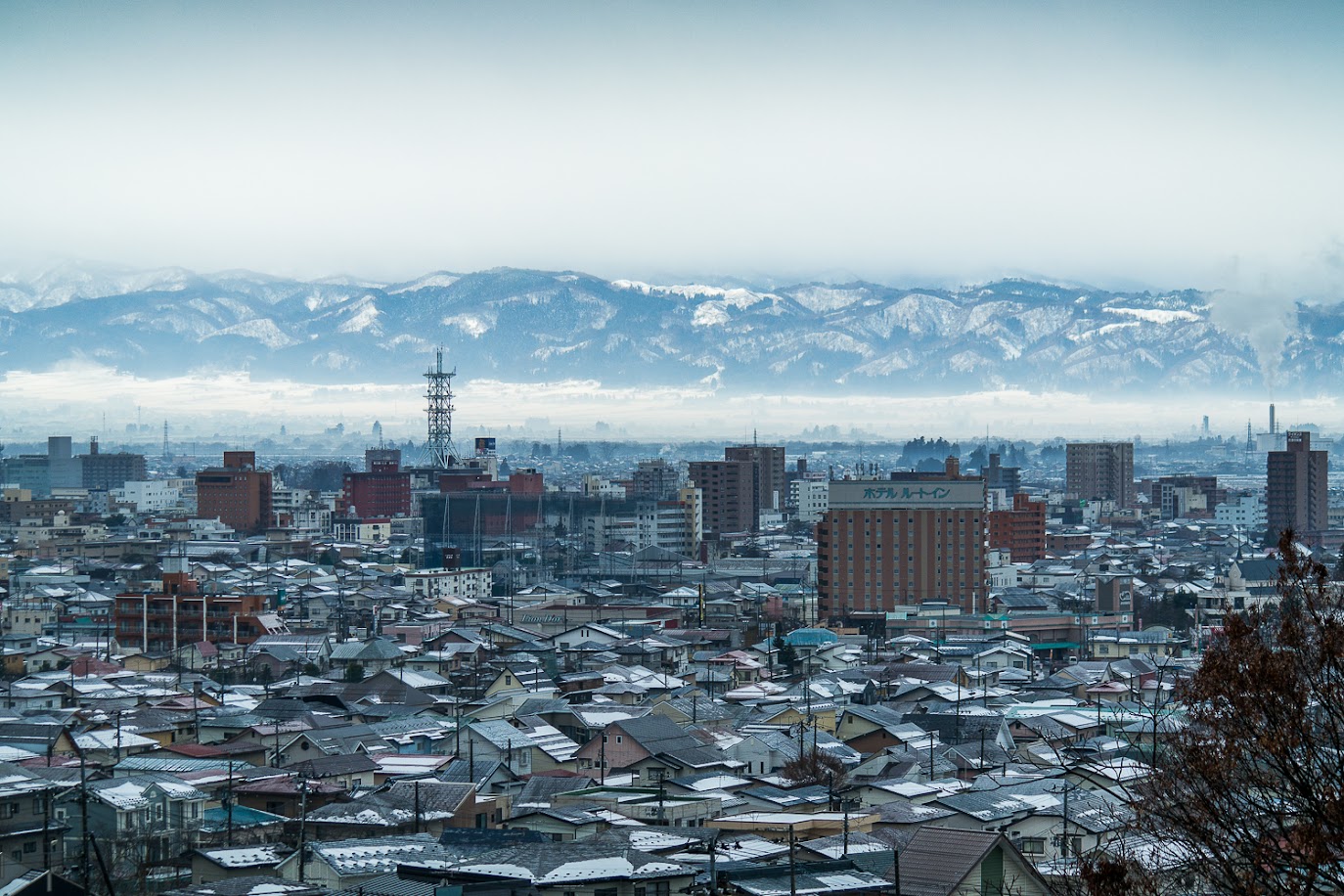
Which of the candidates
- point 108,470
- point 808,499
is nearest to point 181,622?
point 808,499

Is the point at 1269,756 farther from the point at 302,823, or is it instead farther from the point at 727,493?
the point at 727,493

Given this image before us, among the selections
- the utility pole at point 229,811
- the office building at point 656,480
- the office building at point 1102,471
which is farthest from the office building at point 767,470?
the utility pole at point 229,811

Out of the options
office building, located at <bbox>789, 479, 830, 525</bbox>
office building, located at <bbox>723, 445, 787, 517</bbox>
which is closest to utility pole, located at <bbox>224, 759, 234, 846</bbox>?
office building, located at <bbox>789, 479, 830, 525</bbox>

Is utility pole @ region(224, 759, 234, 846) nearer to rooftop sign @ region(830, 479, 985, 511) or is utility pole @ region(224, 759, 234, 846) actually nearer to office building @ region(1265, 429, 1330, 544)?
rooftop sign @ region(830, 479, 985, 511)

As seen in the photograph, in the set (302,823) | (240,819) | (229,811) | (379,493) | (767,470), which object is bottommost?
(240,819)

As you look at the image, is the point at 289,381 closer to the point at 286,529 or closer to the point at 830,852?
the point at 286,529

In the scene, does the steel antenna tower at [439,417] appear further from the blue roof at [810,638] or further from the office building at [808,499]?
the blue roof at [810,638]

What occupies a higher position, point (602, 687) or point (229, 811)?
point (229, 811)
